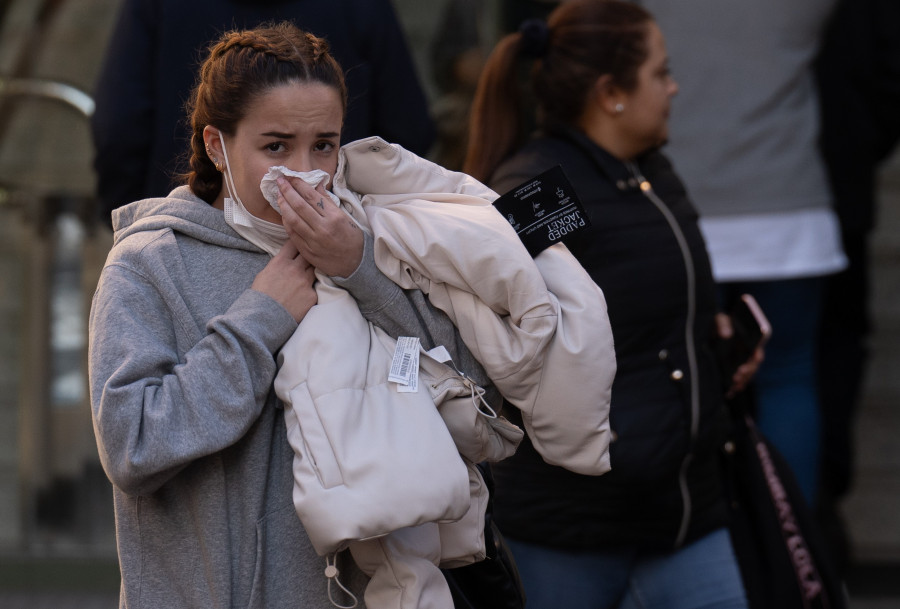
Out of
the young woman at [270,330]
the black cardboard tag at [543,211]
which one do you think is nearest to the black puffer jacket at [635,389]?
the black cardboard tag at [543,211]

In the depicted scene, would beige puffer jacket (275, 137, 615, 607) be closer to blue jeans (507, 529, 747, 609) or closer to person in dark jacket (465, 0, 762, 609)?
person in dark jacket (465, 0, 762, 609)

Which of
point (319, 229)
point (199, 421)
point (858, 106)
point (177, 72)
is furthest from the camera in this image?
point (858, 106)

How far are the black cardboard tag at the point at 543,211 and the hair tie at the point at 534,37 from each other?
96 cm

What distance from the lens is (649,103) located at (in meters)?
3.04

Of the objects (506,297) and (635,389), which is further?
(635,389)

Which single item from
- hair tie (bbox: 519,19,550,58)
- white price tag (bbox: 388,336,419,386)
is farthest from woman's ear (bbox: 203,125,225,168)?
hair tie (bbox: 519,19,550,58)

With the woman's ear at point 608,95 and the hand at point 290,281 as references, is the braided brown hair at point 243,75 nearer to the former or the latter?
the hand at point 290,281

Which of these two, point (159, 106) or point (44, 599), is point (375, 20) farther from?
point (44, 599)

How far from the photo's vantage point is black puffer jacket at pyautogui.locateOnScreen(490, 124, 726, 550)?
9.37 ft

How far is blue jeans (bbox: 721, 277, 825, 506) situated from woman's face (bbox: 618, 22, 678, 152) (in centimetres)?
102

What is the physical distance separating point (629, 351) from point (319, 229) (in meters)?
1.11

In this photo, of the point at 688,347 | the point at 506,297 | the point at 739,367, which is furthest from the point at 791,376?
the point at 506,297

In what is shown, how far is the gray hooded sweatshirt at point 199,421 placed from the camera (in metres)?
1.90

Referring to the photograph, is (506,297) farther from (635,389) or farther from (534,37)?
(534,37)
